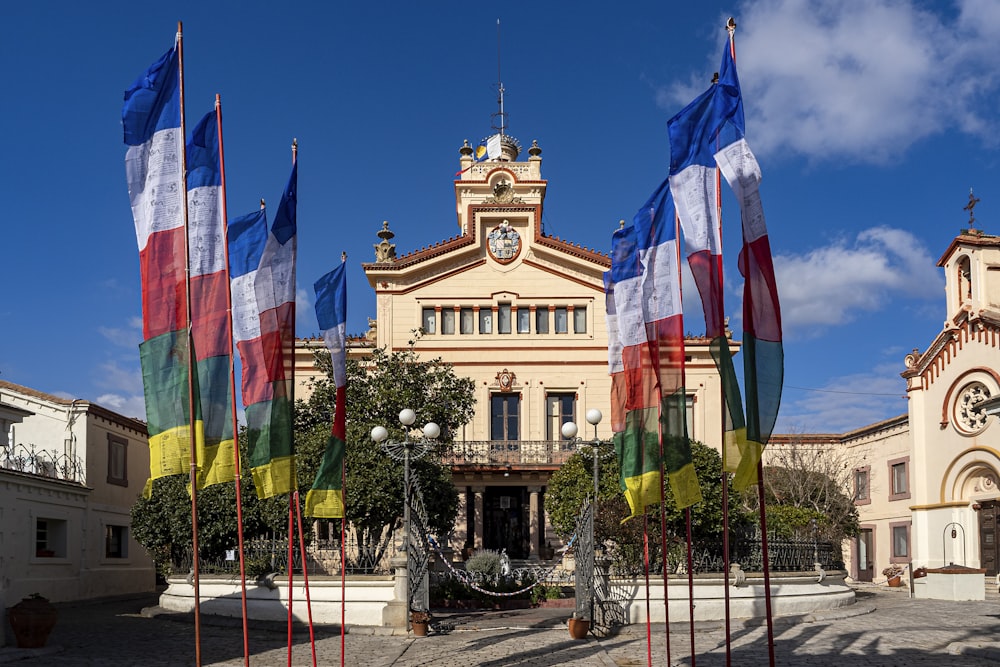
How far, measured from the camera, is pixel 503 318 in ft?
123

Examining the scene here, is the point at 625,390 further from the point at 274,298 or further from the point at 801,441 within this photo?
the point at 801,441

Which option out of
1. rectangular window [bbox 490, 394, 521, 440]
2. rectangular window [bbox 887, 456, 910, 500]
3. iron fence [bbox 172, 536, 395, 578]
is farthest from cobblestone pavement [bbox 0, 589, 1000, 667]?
rectangular window [bbox 887, 456, 910, 500]

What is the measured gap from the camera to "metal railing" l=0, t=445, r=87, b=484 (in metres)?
29.7

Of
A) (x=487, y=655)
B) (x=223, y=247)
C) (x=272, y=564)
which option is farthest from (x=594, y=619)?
(x=223, y=247)

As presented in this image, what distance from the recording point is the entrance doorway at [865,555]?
4084 centimetres

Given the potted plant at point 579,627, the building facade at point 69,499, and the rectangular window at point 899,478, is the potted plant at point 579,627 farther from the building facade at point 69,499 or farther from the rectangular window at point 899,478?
the rectangular window at point 899,478

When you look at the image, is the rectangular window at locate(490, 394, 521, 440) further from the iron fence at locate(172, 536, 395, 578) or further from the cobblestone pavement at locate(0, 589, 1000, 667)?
the cobblestone pavement at locate(0, 589, 1000, 667)

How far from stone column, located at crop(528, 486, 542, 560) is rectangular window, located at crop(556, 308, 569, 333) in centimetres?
610

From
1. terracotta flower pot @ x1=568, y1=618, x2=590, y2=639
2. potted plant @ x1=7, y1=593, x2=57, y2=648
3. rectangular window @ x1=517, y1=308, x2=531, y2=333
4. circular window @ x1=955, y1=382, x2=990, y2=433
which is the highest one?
rectangular window @ x1=517, y1=308, x2=531, y2=333

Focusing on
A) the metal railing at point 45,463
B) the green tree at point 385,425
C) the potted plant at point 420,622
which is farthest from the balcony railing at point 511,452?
the potted plant at point 420,622

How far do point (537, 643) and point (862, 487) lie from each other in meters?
27.9

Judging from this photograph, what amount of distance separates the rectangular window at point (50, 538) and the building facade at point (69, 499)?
3 cm

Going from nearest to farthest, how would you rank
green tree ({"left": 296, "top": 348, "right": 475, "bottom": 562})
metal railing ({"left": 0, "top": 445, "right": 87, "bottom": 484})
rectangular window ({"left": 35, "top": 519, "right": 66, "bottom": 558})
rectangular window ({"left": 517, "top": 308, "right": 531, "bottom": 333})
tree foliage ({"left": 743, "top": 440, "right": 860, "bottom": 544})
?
green tree ({"left": 296, "top": 348, "right": 475, "bottom": 562})
metal railing ({"left": 0, "top": 445, "right": 87, "bottom": 484})
rectangular window ({"left": 35, "top": 519, "right": 66, "bottom": 558})
tree foliage ({"left": 743, "top": 440, "right": 860, "bottom": 544})
rectangular window ({"left": 517, "top": 308, "right": 531, "bottom": 333})

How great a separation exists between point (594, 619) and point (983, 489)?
59.3 ft
